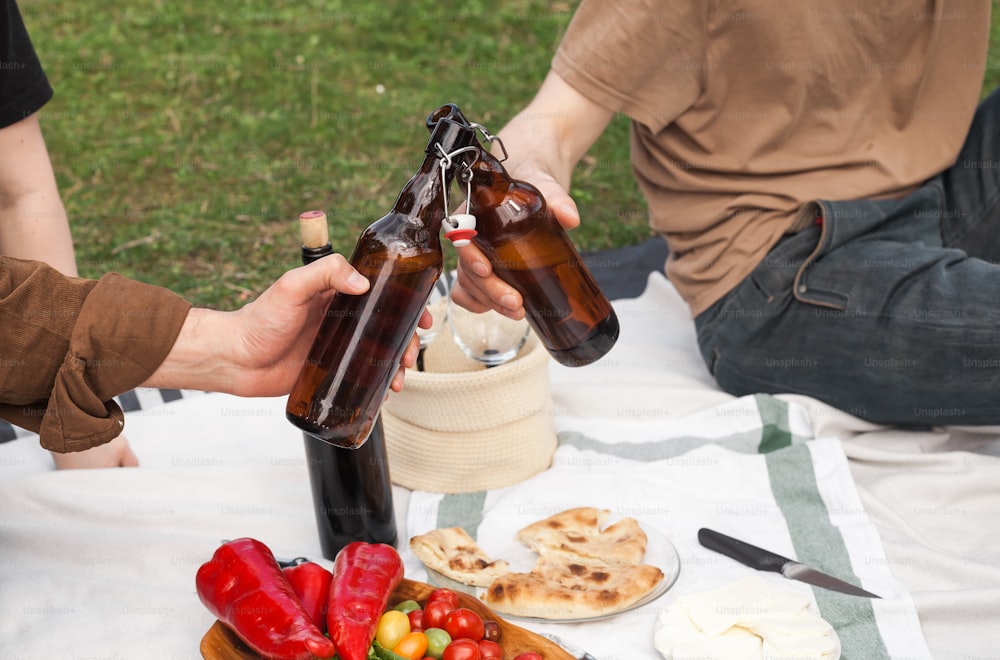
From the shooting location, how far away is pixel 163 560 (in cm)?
208

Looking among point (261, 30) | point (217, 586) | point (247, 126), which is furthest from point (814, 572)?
point (261, 30)

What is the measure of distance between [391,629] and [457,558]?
0.35 meters

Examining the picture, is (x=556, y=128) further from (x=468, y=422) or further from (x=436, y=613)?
(x=436, y=613)

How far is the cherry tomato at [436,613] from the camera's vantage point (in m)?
1.64

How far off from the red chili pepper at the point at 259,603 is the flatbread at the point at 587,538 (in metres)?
0.54

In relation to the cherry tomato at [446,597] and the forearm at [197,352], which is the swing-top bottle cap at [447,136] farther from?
the cherry tomato at [446,597]

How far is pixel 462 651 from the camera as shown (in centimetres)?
155

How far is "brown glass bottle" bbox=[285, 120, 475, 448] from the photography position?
147 cm

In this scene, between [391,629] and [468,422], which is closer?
[391,629]

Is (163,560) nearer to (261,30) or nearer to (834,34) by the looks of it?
(834,34)

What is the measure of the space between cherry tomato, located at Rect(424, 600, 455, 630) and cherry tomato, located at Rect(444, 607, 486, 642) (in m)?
0.01

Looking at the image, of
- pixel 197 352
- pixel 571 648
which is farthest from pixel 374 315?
pixel 571 648

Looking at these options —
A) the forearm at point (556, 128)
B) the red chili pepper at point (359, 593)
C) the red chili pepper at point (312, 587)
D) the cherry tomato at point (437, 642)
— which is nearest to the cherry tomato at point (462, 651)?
the cherry tomato at point (437, 642)

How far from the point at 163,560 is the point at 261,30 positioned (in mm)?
4093
